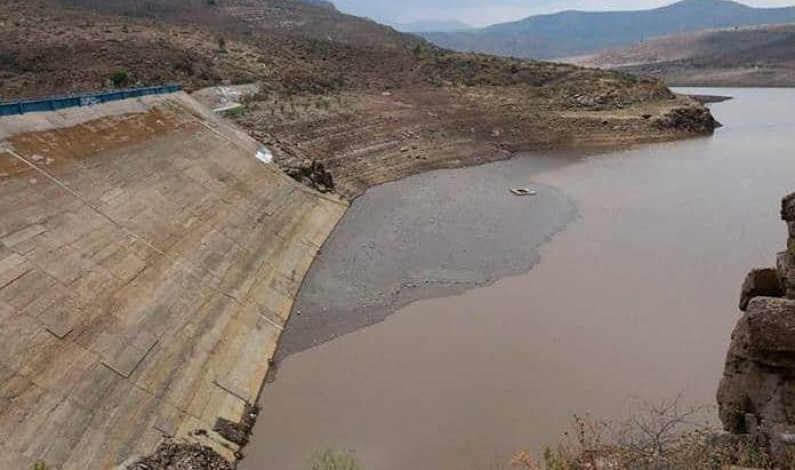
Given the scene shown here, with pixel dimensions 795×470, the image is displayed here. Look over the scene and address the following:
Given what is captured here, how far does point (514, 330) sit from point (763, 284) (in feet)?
24.5

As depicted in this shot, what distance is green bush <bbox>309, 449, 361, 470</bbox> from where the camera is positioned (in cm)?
1155

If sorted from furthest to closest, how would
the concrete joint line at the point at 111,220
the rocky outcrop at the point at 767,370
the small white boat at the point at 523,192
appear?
the small white boat at the point at 523,192, the concrete joint line at the point at 111,220, the rocky outcrop at the point at 767,370

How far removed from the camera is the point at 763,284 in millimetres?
11219

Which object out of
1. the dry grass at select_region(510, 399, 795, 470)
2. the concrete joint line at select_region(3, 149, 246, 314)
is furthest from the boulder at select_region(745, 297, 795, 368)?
the concrete joint line at select_region(3, 149, 246, 314)

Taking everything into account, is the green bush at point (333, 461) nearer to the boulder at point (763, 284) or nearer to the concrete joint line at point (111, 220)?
the concrete joint line at point (111, 220)

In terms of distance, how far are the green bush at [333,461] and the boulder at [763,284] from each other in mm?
7406

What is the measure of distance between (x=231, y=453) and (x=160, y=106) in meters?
19.3

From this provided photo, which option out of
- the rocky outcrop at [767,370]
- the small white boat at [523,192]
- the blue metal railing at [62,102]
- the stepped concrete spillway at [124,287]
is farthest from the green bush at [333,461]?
the small white boat at [523,192]

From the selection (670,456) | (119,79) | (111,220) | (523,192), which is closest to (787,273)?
(670,456)

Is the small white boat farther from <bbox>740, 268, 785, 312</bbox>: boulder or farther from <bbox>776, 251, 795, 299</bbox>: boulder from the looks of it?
<bbox>776, 251, 795, 299</bbox>: boulder

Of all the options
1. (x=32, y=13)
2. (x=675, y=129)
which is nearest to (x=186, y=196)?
(x=32, y=13)

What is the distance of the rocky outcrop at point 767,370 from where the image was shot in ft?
30.1

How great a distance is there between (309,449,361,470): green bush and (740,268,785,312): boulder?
7.41 meters

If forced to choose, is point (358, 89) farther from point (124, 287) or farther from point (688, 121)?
point (124, 287)
